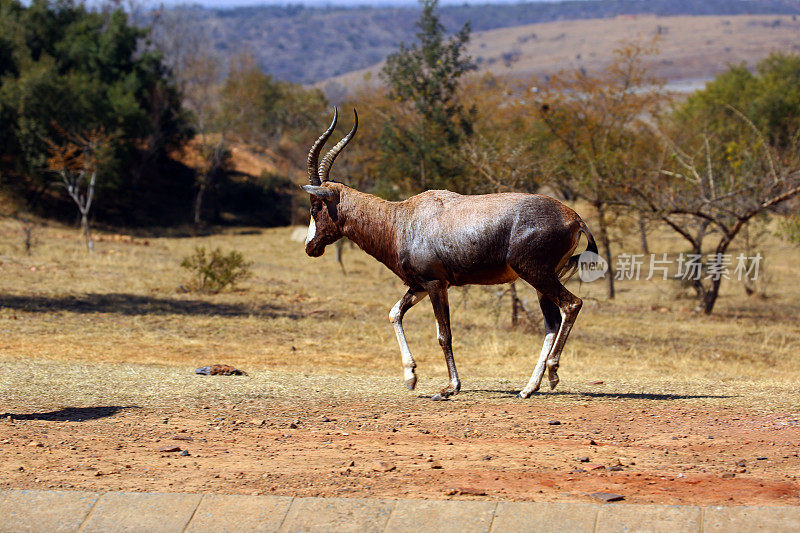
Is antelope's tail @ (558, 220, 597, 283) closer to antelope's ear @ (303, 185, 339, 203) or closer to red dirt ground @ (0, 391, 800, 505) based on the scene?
red dirt ground @ (0, 391, 800, 505)

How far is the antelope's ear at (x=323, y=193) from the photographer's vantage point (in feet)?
32.6

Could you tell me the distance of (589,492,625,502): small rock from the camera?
223 inches

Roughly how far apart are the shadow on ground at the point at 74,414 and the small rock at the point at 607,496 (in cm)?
478

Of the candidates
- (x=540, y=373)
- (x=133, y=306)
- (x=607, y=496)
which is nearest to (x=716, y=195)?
(x=133, y=306)

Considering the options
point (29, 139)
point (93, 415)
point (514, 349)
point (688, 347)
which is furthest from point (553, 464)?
point (29, 139)

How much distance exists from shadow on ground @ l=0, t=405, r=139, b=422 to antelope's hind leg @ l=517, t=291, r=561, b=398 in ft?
13.1

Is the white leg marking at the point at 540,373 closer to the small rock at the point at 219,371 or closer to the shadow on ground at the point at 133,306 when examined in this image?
the small rock at the point at 219,371

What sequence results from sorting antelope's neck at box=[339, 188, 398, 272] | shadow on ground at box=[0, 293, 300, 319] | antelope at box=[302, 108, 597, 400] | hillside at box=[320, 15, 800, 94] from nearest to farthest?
antelope at box=[302, 108, 597, 400] < antelope's neck at box=[339, 188, 398, 272] < shadow on ground at box=[0, 293, 300, 319] < hillside at box=[320, 15, 800, 94]

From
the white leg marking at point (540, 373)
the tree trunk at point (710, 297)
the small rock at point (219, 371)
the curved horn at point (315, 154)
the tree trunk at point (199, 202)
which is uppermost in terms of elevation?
the curved horn at point (315, 154)

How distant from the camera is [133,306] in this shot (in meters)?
17.4

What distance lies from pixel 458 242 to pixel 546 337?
4.59 feet

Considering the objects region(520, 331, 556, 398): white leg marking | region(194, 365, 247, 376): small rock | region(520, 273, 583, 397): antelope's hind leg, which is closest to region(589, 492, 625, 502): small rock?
region(520, 273, 583, 397): antelope's hind leg

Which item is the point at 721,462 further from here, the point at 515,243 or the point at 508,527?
the point at 515,243

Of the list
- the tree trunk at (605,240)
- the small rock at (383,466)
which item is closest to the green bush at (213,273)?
the tree trunk at (605,240)
